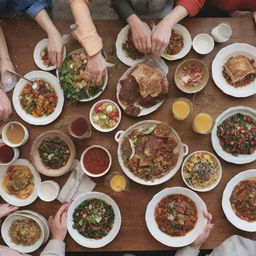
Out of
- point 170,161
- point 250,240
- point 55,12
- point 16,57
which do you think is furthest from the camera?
point 55,12

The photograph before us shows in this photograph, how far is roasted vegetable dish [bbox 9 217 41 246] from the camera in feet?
8.97

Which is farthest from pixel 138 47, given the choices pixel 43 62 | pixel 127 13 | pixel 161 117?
pixel 43 62

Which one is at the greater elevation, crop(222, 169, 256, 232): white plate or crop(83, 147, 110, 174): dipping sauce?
crop(83, 147, 110, 174): dipping sauce

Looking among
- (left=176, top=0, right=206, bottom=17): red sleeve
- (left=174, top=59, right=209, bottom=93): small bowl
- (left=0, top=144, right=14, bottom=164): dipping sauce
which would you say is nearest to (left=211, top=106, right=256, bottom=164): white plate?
(left=174, top=59, right=209, bottom=93): small bowl

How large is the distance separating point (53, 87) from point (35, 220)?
1.07 metres

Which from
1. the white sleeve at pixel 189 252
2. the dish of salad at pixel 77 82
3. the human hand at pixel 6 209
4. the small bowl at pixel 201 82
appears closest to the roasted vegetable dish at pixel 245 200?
the white sleeve at pixel 189 252

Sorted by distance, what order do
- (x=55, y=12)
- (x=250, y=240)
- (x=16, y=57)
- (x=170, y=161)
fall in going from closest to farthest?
(x=250, y=240)
(x=170, y=161)
(x=16, y=57)
(x=55, y=12)

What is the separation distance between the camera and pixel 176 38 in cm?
296

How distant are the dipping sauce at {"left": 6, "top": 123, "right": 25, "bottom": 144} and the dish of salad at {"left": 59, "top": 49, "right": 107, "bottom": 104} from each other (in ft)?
1.49

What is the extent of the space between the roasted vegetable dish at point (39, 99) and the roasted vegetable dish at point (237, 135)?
1370 mm

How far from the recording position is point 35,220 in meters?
2.70

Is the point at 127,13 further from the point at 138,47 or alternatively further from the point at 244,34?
the point at 244,34

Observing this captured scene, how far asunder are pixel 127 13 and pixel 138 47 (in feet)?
1.02

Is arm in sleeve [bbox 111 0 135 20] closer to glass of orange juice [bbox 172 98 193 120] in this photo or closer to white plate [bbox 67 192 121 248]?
glass of orange juice [bbox 172 98 193 120]
